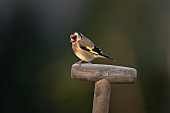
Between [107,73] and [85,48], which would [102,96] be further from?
[85,48]

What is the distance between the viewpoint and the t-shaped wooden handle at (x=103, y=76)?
2.73 meters

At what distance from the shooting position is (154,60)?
222 inches

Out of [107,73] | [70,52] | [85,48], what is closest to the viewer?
[107,73]

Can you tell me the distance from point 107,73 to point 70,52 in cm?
298

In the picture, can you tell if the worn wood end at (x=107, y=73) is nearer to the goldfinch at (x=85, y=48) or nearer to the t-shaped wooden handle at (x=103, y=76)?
the t-shaped wooden handle at (x=103, y=76)

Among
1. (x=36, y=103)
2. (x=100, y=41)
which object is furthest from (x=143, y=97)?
(x=36, y=103)

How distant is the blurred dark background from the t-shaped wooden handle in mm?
2814

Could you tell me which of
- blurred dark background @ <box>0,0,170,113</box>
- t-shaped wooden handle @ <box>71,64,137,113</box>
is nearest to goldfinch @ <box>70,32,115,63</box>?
t-shaped wooden handle @ <box>71,64,137,113</box>

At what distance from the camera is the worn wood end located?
273 centimetres

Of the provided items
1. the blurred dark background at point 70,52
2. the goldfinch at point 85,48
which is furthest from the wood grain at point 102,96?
the blurred dark background at point 70,52

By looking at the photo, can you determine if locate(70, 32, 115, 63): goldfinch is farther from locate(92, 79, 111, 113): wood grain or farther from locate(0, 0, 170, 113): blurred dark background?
locate(0, 0, 170, 113): blurred dark background

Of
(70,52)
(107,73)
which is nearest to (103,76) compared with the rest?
(107,73)

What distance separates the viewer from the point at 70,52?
18.7 ft

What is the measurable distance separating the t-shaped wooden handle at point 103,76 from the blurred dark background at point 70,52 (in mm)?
2814
